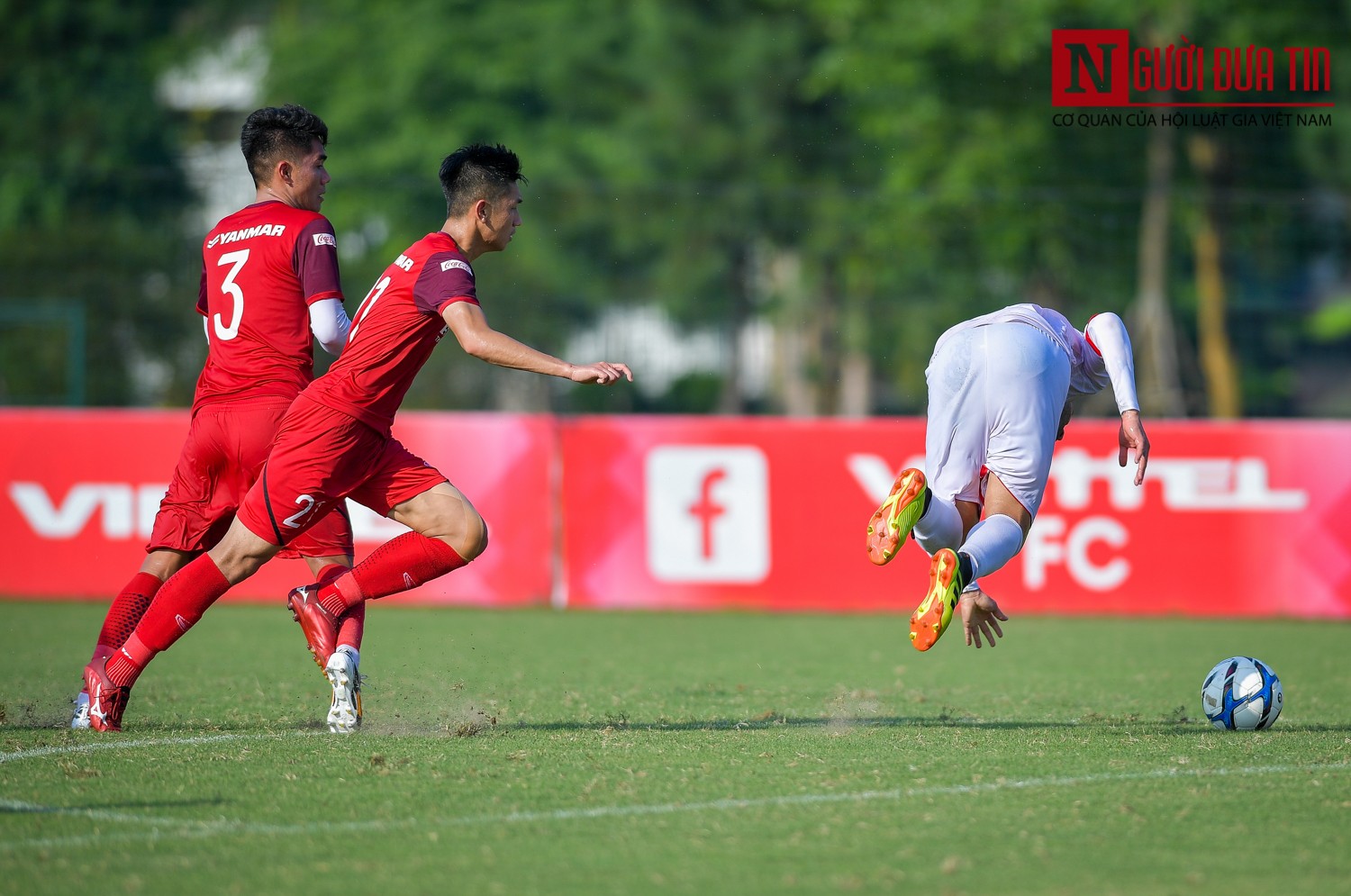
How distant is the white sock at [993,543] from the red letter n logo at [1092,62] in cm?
1792

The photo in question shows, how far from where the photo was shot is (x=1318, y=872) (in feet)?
13.4

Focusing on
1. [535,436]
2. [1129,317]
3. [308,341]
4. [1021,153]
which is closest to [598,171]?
[1021,153]

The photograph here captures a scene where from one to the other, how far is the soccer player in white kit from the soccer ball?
1.02 meters

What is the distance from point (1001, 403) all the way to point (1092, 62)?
18.4m

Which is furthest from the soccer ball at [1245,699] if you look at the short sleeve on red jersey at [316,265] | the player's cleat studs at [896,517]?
the short sleeve on red jersey at [316,265]

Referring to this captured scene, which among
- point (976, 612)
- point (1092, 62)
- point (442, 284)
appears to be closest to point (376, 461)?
point (442, 284)

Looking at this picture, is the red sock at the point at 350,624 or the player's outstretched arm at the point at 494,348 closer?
the player's outstretched arm at the point at 494,348

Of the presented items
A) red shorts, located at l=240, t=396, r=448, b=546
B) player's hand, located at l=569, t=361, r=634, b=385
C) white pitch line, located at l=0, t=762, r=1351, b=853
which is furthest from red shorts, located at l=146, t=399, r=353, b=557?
white pitch line, located at l=0, t=762, r=1351, b=853

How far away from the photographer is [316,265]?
242 inches

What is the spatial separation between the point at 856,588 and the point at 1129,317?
673 centimetres

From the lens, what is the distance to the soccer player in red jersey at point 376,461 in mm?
5949

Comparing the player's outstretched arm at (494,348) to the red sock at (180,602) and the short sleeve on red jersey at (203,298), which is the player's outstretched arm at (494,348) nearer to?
the short sleeve on red jersey at (203,298)

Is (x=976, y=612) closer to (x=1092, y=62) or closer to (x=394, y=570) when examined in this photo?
(x=394, y=570)

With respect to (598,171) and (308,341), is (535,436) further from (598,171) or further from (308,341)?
(598,171)
